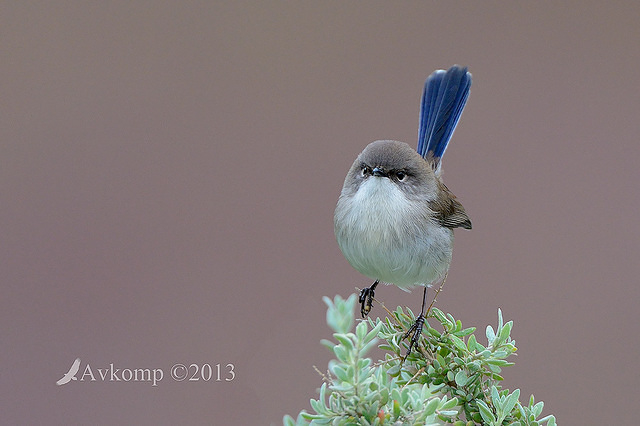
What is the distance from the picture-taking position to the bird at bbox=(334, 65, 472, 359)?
133 cm

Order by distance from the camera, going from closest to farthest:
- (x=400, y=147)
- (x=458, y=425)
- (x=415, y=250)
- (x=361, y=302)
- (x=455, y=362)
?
1. (x=458, y=425)
2. (x=455, y=362)
3. (x=415, y=250)
4. (x=400, y=147)
5. (x=361, y=302)

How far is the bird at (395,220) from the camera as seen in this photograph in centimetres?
133

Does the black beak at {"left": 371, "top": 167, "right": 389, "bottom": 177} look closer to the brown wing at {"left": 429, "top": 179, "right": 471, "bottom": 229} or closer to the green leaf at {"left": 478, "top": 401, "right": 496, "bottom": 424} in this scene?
the brown wing at {"left": 429, "top": 179, "right": 471, "bottom": 229}

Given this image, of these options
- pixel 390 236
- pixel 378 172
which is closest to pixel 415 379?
pixel 390 236

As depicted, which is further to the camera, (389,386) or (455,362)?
(455,362)

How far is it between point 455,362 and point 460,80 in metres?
1.08

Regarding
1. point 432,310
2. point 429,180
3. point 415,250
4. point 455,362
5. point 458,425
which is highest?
point 429,180

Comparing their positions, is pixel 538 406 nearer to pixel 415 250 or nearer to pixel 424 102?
pixel 415 250

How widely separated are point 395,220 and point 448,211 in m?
0.26

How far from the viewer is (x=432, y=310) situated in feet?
3.38

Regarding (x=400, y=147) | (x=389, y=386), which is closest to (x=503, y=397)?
(x=389, y=386)

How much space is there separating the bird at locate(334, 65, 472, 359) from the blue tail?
22 centimetres

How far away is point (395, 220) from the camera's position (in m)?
1.38

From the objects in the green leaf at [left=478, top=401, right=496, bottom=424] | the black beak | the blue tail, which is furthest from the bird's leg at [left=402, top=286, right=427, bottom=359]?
the blue tail
